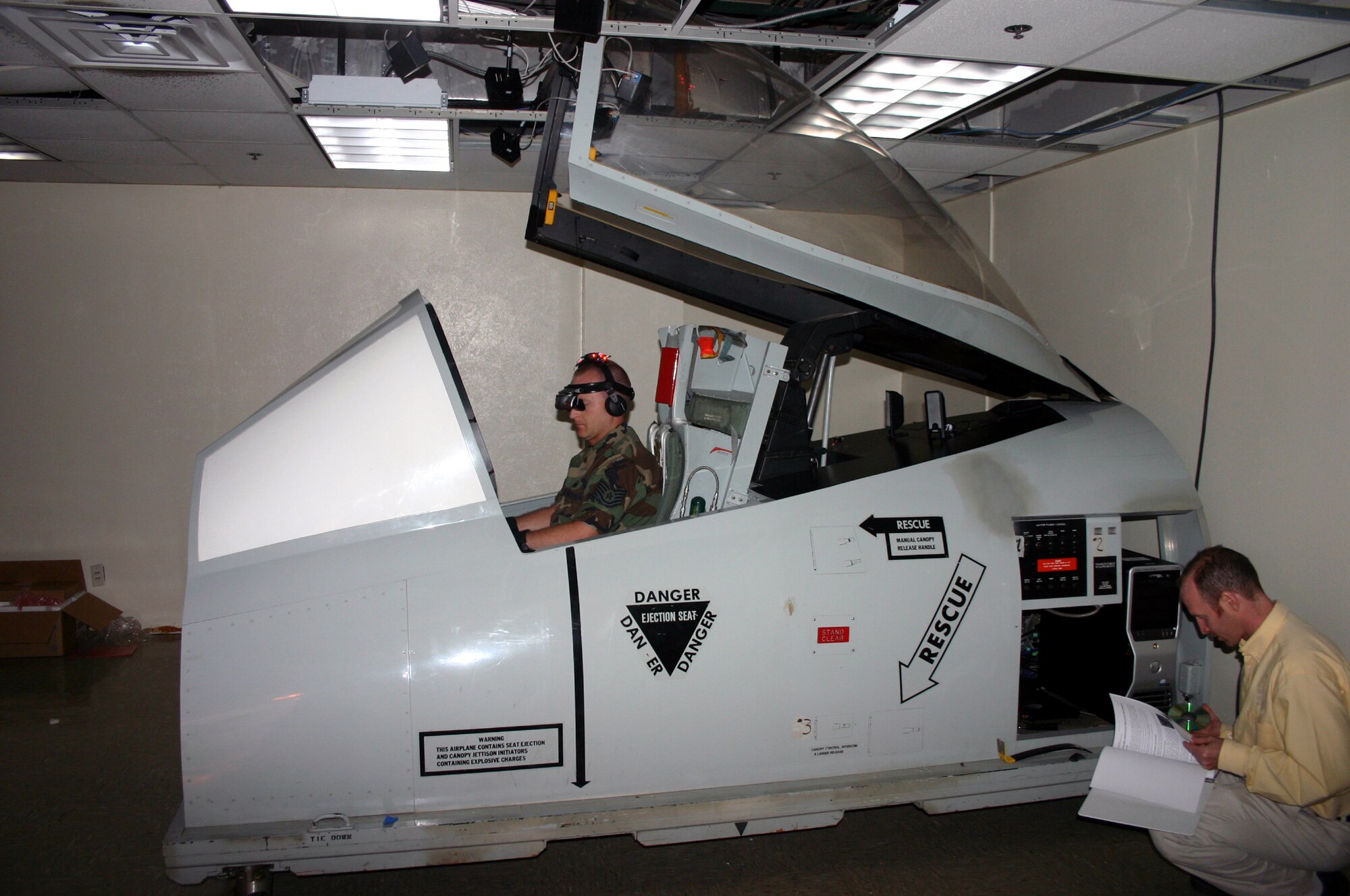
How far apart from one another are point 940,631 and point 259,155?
441cm

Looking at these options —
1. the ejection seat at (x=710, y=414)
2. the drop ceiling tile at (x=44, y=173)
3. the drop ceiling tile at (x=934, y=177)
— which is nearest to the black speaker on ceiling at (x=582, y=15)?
the ejection seat at (x=710, y=414)

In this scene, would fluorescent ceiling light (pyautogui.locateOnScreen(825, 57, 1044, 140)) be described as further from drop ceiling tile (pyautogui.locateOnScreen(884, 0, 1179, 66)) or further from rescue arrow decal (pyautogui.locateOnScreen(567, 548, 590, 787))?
rescue arrow decal (pyautogui.locateOnScreen(567, 548, 590, 787))

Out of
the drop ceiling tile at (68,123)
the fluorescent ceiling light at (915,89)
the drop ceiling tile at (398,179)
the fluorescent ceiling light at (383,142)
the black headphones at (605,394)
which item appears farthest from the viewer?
the drop ceiling tile at (398,179)

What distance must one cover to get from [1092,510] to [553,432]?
3742 millimetres

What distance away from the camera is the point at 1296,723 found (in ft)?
7.03

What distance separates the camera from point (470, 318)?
5.49 m

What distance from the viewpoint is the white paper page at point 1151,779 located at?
2.26 metres

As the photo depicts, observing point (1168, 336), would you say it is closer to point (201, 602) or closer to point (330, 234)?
point (201, 602)

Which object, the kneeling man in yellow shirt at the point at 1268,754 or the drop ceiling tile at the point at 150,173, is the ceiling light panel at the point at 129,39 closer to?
the drop ceiling tile at the point at 150,173

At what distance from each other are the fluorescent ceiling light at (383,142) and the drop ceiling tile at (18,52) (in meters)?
Answer: 0.98

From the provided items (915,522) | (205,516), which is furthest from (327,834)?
(915,522)

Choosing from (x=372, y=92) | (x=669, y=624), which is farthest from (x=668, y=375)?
(x=372, y=92)

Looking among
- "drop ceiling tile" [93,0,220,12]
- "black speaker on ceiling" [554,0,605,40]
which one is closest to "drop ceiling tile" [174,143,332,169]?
"drop ceiling tile" [93,0,220,12]

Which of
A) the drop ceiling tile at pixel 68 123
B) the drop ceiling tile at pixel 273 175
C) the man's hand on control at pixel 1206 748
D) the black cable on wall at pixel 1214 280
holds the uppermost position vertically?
the drop ceiling tile at pixel 273 175
